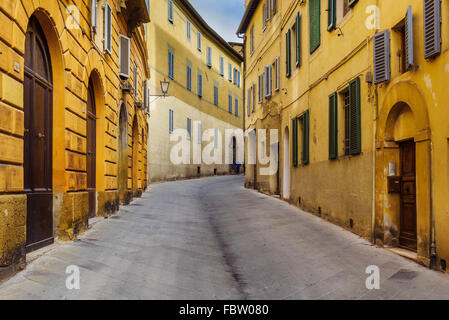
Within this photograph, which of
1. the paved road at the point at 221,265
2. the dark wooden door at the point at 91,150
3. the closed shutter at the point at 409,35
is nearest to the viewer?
the paved road at the point at 221,265

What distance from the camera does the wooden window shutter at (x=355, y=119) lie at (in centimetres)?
978

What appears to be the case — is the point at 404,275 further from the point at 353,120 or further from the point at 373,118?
the point at 353,120

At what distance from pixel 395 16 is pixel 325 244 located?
426 centimetres

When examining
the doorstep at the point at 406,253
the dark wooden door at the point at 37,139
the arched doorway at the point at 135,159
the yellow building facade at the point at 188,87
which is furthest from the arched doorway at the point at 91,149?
the yellow building facade at the point at 188,87

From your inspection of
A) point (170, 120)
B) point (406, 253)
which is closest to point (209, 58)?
point (170, 120)

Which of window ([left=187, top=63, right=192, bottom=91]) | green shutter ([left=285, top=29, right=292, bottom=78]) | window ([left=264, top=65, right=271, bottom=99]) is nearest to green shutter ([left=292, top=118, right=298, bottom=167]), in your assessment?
green shutter ([left=285, top=29, right=292, bottom=78])

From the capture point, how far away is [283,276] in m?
7.00

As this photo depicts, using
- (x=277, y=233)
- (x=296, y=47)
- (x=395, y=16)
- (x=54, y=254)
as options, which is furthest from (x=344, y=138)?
(x=54, y=254)

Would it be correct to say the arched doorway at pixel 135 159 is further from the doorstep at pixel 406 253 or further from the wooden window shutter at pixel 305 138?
the doorstep at pixel 406 253

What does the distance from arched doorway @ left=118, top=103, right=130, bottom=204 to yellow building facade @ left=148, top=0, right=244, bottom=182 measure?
8076mm

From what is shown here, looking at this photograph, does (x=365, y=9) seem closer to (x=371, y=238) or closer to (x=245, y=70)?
(x=371, y=238)

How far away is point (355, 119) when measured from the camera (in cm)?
1010

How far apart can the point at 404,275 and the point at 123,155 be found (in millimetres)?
10344

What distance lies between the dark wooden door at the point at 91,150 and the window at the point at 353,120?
18.9 feet
